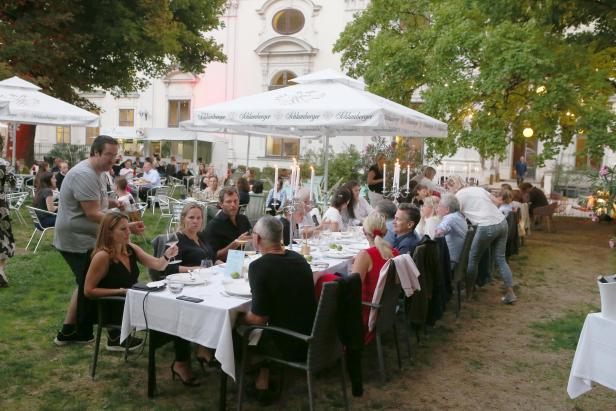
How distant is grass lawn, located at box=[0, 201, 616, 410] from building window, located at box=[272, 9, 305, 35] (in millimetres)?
24878

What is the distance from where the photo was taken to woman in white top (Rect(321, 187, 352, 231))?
7145mm

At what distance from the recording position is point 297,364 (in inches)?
141

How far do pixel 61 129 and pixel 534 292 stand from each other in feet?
113

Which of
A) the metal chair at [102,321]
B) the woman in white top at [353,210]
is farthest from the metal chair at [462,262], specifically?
the metal chair at [102,321]

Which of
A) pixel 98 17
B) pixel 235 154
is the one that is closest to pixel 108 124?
pixel 235 154

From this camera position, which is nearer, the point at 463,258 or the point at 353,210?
the point at 463,258

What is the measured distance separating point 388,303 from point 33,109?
9.27 m

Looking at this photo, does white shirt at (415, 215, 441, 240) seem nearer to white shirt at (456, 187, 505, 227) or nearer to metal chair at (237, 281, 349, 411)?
white shirt at (456, 187, 505, 227)

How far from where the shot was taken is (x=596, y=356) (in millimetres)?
3443

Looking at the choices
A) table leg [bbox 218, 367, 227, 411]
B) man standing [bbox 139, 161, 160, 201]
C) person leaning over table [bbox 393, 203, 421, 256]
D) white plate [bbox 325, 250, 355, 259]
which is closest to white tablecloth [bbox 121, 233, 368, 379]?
table leg [bbox 218, 367, 227, 411]

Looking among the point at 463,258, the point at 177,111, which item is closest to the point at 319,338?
the point at 463,258

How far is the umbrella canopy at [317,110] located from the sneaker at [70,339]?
3110 millimetres

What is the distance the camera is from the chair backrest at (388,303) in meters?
4.36

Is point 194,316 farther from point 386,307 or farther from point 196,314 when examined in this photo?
point 386,307
